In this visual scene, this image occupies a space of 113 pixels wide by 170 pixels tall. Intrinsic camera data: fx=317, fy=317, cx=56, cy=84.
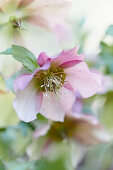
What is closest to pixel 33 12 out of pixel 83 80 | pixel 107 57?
pixel 83 80

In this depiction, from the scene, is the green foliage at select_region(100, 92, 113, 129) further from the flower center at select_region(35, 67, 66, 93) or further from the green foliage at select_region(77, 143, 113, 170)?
the flower center at select_region(35, 67, 66, 93)

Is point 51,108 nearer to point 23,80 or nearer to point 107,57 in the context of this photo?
point 23,80

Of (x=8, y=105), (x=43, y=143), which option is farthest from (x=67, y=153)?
(x=8, y=105)

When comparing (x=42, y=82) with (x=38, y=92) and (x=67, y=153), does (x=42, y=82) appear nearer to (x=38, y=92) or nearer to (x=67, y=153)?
(x=38, y=92)

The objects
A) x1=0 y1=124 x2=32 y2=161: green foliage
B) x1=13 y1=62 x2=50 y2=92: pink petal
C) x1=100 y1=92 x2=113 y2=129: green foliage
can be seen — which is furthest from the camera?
x1=100 y1=92 x2=113 y2=129: green foliage

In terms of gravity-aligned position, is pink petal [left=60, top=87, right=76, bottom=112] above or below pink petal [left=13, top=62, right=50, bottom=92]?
below

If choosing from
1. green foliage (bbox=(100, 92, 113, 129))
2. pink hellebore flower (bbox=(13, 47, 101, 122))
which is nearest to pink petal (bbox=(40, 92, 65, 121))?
pink hellebore flower (bbox=(13, 47, 101, 122))
